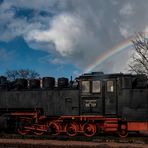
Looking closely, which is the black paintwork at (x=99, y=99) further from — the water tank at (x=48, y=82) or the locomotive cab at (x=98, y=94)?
the water tank at (x=48, y=82)

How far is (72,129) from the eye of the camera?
69.3 feet

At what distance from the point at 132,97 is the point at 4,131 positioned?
8.83 meters

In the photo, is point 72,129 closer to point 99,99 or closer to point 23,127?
point 99,99

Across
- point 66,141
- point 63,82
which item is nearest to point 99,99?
point 63,82

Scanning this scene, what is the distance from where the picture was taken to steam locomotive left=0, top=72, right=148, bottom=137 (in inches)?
787

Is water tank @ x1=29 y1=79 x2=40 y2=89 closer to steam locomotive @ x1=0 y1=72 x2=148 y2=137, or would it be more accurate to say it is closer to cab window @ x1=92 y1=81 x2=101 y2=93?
steam locomotive @ x1=0 y1=72 x2=148 y2=137

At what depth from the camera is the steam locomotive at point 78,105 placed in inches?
787

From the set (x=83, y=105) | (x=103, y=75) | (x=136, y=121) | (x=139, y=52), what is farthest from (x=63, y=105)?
(x=139, y=52)

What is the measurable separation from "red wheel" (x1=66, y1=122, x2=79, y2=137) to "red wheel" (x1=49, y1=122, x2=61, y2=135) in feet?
1.89

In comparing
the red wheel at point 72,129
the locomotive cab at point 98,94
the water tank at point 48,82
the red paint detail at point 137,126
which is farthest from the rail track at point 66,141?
the water tank at point 48,82

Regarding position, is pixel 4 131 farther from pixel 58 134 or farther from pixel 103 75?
pixel 103 75

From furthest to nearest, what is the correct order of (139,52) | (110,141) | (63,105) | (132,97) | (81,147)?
1. (139,52)
2. (63,105)
3. (132,97)
4. (110,141)
5. (81,147)

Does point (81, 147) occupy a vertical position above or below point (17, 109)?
below

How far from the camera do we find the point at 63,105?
21406mm
